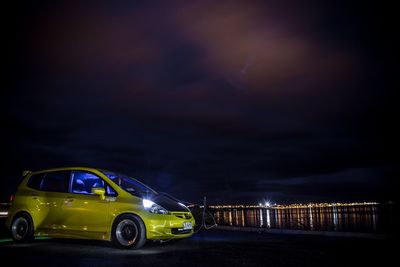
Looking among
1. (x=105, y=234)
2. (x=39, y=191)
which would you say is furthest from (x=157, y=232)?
(x=39, y=191)

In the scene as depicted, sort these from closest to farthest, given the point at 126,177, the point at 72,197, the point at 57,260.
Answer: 1. the point at 57,260
2. the point at 72,197
3. the point at 126,177

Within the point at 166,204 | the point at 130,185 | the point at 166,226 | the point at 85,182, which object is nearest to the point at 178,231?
the point at 166,226

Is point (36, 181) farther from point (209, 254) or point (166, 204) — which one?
point (209, 254)

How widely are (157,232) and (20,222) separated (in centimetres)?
379

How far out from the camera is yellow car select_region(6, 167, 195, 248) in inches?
358

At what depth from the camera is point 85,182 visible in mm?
9961

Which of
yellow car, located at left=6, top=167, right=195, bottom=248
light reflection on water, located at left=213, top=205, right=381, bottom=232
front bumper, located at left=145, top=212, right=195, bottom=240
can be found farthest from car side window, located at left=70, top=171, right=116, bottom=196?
light reflection on water, located at left=213, top=205, right=381, bottom=232

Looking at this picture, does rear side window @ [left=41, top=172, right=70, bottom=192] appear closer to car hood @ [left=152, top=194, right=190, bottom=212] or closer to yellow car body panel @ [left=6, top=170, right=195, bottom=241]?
yellow car body panel @ [left=6, top=170, right=195, bottom=241]

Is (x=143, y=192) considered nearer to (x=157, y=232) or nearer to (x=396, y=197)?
(x=157, y=232)

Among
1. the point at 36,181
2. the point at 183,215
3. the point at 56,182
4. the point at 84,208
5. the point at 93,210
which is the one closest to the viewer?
the point at 93,210

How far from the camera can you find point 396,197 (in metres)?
13.3

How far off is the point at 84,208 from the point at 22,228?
2.04m

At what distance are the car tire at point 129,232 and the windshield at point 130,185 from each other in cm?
71

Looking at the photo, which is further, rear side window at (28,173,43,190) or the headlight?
rear side window at (28,173,43,190)
